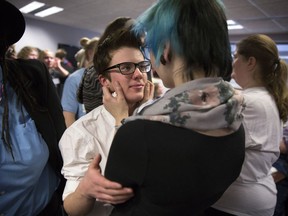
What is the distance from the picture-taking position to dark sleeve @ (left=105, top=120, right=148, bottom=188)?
0.53 metres

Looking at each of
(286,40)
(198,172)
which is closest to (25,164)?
(198,172)

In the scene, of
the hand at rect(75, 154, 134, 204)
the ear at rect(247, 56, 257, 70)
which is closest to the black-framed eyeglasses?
the hand at rect(75, 154, 134, 204)

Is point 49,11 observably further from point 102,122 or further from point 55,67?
point 102,122

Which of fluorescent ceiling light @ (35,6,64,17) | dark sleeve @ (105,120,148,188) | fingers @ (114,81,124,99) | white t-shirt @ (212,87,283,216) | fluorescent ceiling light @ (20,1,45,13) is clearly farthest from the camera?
fluorescent ceiling light @ (35,6,64,17)

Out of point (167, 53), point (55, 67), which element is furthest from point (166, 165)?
point (55, 67)

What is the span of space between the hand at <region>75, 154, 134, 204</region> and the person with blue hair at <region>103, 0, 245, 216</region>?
0.06ft

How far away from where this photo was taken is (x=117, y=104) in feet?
2.80

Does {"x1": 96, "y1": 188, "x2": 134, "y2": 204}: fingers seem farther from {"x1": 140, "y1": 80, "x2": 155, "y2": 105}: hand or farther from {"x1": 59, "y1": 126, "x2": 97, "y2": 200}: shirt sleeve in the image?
{"x1": 140, "y1": 80, "x2": 155, "y2": 105}: hand

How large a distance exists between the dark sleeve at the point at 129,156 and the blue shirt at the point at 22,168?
424 millimetres

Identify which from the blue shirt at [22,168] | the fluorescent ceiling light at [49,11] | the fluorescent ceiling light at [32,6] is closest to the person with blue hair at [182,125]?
the blue shirt at [22,168]

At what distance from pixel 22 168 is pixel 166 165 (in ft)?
1.82

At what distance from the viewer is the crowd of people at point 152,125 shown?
545 millimetres

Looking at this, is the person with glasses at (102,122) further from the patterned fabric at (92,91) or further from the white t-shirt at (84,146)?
the patterned fabric at (92,91)

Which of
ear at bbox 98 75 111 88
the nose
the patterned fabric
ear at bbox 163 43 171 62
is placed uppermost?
ear at bbox 163 43 171 62
